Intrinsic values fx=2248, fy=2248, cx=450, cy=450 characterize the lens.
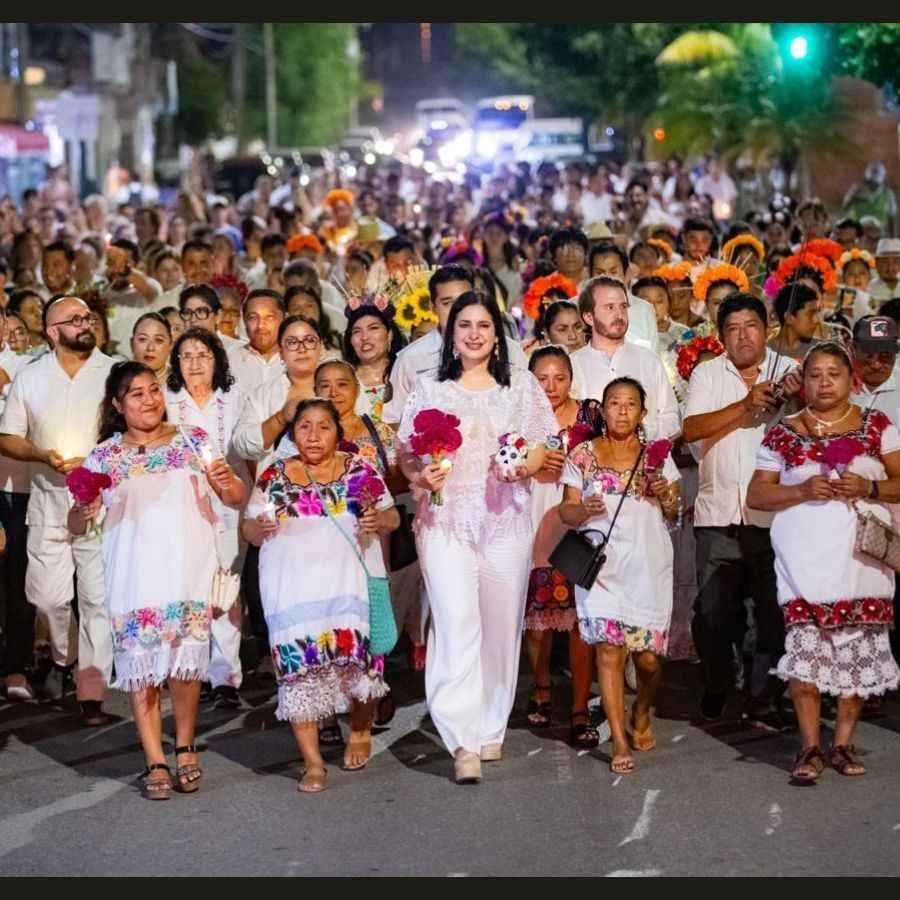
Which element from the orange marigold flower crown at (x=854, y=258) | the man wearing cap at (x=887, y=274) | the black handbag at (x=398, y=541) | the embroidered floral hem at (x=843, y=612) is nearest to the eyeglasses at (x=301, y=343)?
the black handbag at (x=398, y=541)

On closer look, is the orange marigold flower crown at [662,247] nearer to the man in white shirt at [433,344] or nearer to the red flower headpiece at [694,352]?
the red flower headpiece at [694,352]

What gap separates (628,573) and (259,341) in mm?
3216

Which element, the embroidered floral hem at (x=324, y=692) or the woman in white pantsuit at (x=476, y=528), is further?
the woman in white pantsuit at (x=476, y=528)

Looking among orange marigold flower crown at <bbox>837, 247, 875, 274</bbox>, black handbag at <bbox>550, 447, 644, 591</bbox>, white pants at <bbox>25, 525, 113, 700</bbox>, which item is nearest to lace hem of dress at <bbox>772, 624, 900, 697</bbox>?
black handbag at <bbox>550, 447, 644, 591</bbox>

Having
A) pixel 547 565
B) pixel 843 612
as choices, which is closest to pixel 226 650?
pixel 547 565

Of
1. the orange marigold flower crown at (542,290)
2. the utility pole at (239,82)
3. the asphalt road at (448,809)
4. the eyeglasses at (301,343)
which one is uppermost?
the utility pole at (239,82)

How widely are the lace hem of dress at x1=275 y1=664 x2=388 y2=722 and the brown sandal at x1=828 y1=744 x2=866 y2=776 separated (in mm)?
2001

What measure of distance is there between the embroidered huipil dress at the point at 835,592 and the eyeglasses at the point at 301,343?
260 cm

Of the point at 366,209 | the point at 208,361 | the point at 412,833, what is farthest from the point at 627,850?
the point at 366,209

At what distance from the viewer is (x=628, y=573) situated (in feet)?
33.1

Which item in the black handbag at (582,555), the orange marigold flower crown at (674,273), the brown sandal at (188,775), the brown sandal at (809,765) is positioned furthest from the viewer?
the orange marigold flower crown at (674,273)

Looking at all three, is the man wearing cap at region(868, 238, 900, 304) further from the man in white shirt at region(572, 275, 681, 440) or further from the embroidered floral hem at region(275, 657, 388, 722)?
the embroidered floral hem at region(275, 657, 388, 722)

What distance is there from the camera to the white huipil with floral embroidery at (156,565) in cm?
956

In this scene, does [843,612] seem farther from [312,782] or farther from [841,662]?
[312,782]
